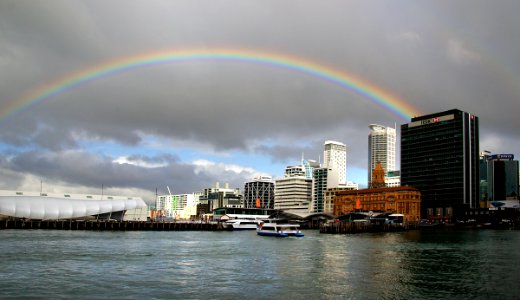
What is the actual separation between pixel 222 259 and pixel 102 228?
110553mm

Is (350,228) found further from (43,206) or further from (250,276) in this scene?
(250,276)

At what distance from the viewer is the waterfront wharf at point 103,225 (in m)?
156

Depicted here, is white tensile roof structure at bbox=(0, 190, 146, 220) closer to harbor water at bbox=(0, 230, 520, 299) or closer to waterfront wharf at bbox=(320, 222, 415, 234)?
waterfront wharf at bbox=(320, 222, 415, 234)

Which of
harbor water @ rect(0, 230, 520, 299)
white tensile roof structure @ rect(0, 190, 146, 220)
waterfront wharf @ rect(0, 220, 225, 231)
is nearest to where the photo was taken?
harbor water @ rect(0, 230, 520, 299)

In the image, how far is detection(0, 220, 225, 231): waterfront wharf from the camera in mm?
155887

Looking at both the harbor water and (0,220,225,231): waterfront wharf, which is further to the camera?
(0,220,225,231): waterfront wharf

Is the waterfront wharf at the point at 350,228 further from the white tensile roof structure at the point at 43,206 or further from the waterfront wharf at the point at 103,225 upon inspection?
the white tensile roof structure at the point at 43,206

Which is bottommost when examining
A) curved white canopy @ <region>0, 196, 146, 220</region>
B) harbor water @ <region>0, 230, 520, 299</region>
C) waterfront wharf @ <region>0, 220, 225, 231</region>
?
waterfront wharf @ <region>0, 220, 225, 231</region>

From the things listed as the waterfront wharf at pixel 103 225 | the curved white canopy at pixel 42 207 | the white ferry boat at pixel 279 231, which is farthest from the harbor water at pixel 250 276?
the curved white canopy at pixel 42 207

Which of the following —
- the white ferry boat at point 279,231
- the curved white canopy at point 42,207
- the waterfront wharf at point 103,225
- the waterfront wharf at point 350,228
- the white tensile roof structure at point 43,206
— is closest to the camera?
the white ferry boat at point 279,231

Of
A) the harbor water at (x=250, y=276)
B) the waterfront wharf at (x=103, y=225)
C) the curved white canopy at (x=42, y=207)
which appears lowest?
the waterfront wharf at (x=103, y=225)

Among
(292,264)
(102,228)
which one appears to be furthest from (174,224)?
(292,264)

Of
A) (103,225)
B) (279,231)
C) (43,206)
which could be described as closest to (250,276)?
(279,231)

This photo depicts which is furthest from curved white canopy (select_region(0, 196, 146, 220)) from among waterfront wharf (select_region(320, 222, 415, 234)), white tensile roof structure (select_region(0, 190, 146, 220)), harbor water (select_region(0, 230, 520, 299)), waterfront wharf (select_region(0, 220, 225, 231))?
harbor water (select_region(0, 230, 520, 299))
